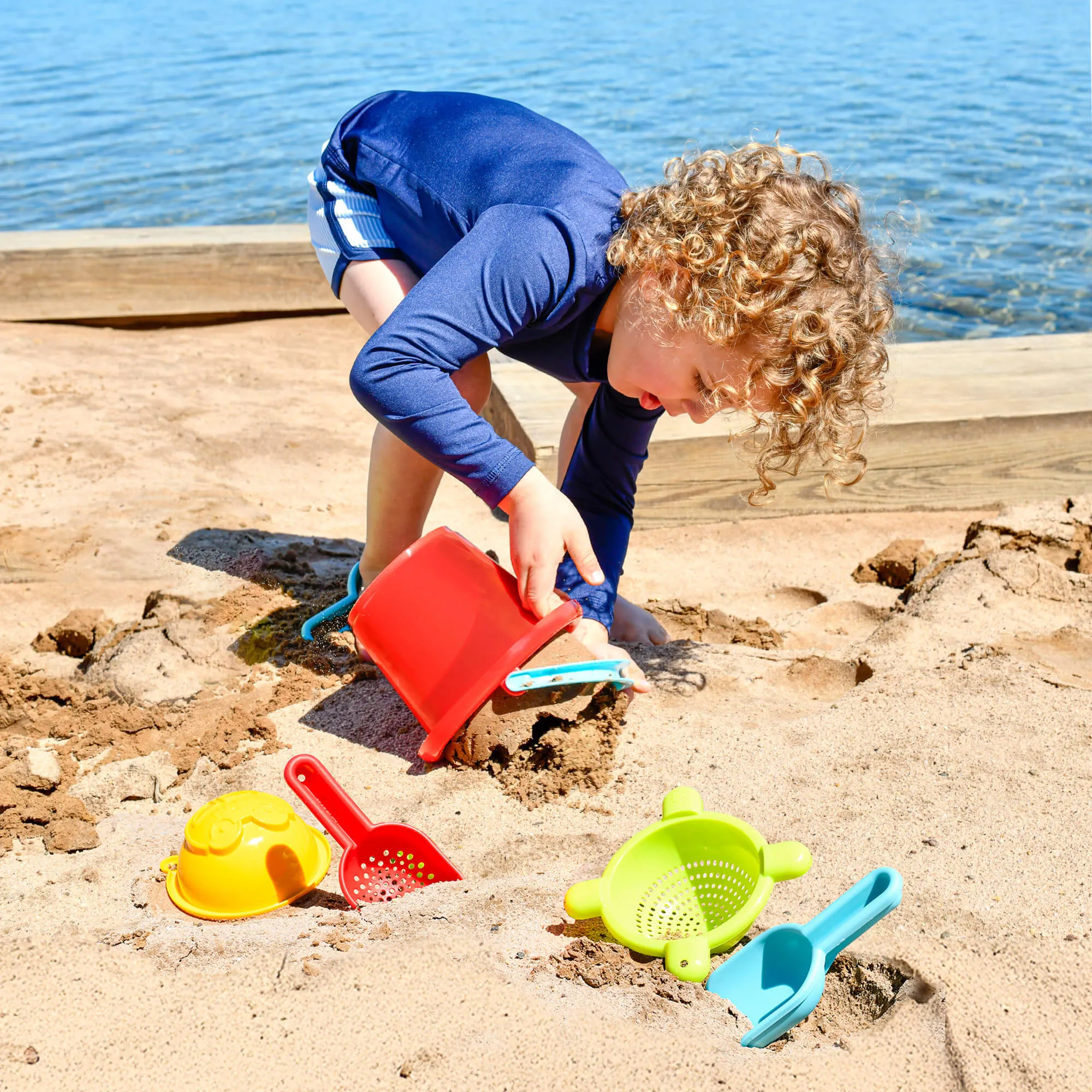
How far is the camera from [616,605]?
2.35 m

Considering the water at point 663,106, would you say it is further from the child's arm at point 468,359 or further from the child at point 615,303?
the child's arm at point 468,359

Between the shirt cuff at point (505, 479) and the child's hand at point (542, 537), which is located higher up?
the shirt cuff at point (505, 479)

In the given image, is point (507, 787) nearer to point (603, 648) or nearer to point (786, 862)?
point (603, 648)

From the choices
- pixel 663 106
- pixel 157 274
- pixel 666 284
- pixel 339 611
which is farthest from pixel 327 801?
pixel 663 106

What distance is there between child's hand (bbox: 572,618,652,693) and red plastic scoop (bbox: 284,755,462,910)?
1.41 ft

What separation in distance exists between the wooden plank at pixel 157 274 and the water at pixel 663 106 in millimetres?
2208

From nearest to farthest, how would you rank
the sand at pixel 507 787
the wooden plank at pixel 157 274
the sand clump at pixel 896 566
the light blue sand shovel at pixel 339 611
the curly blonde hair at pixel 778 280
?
the sand at pixel 507 787 < the curly blonde hair at pixel 778 280 < the light blue sand shovel at pixel 339 611 < the sand clump at pixel 896 566 < the wooden plank at pixel 157 274

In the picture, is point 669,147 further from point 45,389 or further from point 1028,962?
point 1028,962

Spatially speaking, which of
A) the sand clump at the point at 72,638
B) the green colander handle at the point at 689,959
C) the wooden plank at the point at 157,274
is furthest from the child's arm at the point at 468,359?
the wooden plank at the point at 157,274

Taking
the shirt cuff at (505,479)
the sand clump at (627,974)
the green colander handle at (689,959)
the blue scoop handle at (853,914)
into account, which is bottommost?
the sand clump at (627,974)

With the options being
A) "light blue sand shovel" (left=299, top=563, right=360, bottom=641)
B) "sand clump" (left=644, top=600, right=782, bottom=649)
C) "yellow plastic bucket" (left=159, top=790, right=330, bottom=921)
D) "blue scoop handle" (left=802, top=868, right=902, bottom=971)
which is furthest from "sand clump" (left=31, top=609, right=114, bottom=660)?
"blue scoop handle" (left=802, top=868, right=902, bottom=971)

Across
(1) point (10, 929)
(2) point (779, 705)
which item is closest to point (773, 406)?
(2) point (779, 705)

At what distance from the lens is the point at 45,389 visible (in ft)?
11.0

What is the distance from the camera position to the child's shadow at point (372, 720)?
1.91 m
